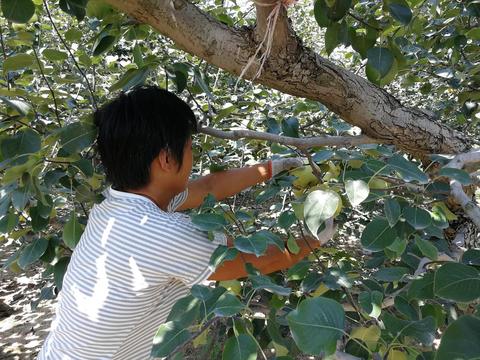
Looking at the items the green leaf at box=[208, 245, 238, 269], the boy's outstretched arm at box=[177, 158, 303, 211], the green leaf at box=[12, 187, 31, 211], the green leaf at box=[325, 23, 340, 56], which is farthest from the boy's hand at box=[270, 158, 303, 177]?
the green leaf at box=[12, 187, 31, 211]

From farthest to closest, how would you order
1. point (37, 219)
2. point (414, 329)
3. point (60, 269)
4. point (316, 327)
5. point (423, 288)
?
point (60, 269) < point (37, 219) < point (423, 288) < point (414, 329) < point (316, 327)

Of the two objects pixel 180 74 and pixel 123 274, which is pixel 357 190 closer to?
pixel 123 274

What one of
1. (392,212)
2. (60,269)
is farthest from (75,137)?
(392,212)

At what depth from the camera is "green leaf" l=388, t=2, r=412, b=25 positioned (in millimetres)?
889

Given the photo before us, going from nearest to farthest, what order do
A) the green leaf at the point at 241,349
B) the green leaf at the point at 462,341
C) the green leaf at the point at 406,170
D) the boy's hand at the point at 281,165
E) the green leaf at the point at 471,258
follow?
the green leaf at the point at 462,341 < the green leaf at the point at 241,349 < the green leaf at the point at 406,170 < the green leaf at the point at 471,258 < the boy's hand at the point at 281,165

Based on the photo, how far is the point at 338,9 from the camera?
2.97 feet

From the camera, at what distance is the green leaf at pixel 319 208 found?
2.25ft

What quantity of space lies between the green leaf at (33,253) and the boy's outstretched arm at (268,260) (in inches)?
19.5

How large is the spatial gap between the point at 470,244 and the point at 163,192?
44.6 inches

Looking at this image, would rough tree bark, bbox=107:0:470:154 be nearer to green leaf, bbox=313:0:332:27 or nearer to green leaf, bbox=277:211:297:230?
green leaf, bbox=313:0:332:27

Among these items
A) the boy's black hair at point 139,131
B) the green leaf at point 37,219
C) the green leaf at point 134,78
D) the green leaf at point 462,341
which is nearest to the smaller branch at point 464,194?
the green leaf at point 462,341

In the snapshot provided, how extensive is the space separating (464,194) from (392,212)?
18cm

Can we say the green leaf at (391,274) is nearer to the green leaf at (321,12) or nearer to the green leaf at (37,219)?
the green leaf at (321,12)

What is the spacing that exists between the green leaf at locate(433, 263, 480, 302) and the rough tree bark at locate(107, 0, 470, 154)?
58 cm
